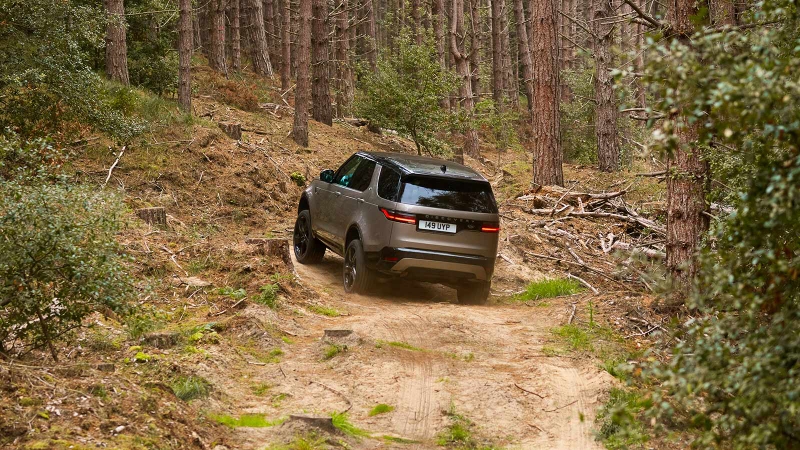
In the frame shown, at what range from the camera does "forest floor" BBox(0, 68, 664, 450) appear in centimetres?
604

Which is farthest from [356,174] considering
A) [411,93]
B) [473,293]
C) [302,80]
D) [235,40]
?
[235,40]

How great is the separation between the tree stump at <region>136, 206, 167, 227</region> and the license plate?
4.48 m

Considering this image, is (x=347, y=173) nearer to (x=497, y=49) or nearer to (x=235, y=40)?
(x=235, y=40)

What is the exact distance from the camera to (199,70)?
27.6 m

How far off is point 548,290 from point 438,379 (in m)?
4.40

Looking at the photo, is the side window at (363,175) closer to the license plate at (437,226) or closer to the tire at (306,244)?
the license plate at (437,226)

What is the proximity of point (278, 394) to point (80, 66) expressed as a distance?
26.5ft

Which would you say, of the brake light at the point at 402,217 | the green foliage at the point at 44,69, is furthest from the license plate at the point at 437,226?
the green foliage at the point at 44,69

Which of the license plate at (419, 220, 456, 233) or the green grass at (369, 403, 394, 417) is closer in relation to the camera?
the green grass at (369, 403, 394, 417)

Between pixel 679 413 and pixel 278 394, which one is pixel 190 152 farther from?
pixel 679 413

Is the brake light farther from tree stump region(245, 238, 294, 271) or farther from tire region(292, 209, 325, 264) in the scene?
tire region(292, 209, 325, 264)

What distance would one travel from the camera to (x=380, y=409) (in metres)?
7.25

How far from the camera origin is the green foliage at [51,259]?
5961 millimetres

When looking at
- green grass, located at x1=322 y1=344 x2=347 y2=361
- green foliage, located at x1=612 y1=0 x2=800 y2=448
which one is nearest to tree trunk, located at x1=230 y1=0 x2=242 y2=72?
green grass, located at x1=322 y1=344 x2=347 y2=361
